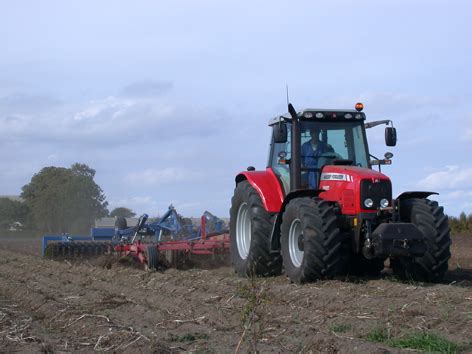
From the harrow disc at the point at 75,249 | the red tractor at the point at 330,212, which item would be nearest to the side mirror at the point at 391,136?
the red tractor at the point at 330,212

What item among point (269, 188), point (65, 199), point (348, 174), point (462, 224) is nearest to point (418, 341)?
point (348, 174)

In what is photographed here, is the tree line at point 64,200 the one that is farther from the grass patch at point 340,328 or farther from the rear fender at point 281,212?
the grass patch at point 340,328

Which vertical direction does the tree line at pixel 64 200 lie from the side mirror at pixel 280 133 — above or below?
above

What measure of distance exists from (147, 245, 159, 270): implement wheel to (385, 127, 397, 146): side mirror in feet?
17.0

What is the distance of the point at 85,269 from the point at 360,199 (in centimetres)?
662

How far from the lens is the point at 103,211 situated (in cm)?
5138

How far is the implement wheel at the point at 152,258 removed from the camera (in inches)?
535

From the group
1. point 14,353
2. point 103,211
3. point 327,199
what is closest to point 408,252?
point 327,199

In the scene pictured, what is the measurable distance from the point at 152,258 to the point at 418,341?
8.44m

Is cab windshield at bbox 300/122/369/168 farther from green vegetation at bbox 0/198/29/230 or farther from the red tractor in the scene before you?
green vegetation at bbox 0/198/29/230

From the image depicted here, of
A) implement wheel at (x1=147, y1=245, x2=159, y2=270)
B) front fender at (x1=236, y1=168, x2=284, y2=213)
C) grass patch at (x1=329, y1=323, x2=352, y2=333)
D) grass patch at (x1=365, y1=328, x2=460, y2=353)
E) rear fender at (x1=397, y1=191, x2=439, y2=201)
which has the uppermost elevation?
front fender at (x1=236, y1=168, x2=284, y2=213)

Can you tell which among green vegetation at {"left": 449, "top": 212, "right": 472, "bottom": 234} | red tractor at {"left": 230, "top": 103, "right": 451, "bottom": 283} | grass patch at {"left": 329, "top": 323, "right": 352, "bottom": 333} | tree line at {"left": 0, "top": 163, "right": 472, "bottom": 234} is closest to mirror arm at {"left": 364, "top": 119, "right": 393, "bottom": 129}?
red tractor at {"left": 230, "top": 103, "right": 451, "bottom": 283}

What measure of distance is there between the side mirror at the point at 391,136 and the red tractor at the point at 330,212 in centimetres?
1

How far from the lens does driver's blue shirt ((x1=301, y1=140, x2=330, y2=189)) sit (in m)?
10.5
